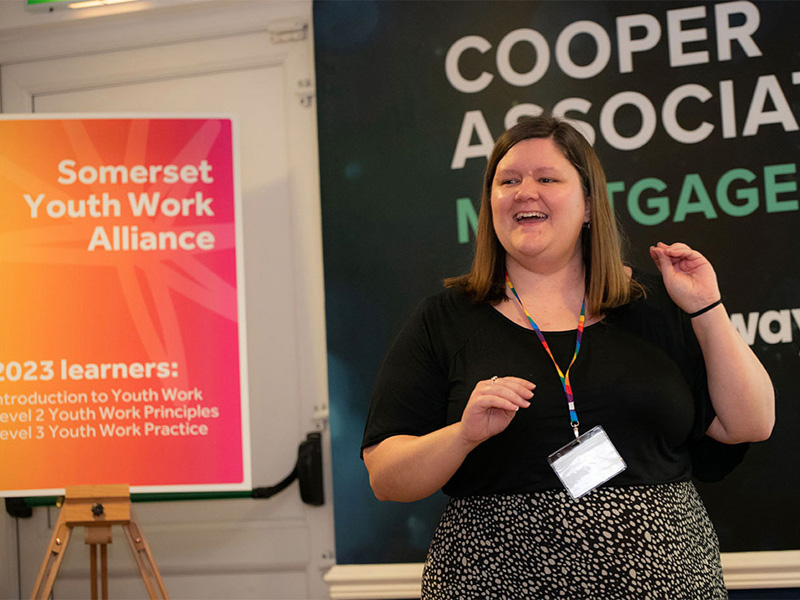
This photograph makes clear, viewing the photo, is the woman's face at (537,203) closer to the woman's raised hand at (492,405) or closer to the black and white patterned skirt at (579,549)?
the woman's raised hand at (492,405)

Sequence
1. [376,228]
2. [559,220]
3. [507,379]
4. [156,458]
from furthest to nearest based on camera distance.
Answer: [376,228] → [156,458] → [559,220] → [507,379]

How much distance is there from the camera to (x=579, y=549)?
1.34 m

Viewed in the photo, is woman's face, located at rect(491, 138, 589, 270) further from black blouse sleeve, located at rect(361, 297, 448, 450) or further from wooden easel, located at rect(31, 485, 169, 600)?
wooden easel, located at rect(31, 485, 169, 600)

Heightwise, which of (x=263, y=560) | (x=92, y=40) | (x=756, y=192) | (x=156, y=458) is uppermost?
(x=92, y=40)

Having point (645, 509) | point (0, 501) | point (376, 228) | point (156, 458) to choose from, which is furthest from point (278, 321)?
point (645, 509)

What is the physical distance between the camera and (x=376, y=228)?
2.62 meters

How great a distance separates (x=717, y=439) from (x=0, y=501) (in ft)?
8.22

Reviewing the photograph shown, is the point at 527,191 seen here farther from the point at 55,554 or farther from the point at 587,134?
the point at 55,554

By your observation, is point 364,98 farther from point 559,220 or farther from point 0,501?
point 0,501

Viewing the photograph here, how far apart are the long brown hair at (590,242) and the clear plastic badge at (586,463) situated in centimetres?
28

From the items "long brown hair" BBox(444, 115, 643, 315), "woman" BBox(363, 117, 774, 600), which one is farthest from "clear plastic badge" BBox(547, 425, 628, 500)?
"long brown hair" BBox(444, 115, 643, 315)

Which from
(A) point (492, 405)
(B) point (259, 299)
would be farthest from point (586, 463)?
(B) point (259, 299)

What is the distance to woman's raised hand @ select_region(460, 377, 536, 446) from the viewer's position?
3.95ft

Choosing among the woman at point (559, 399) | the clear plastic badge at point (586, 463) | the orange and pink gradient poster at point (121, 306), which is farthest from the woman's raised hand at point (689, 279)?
the orange and pink gradient poster at point (121, 306)
